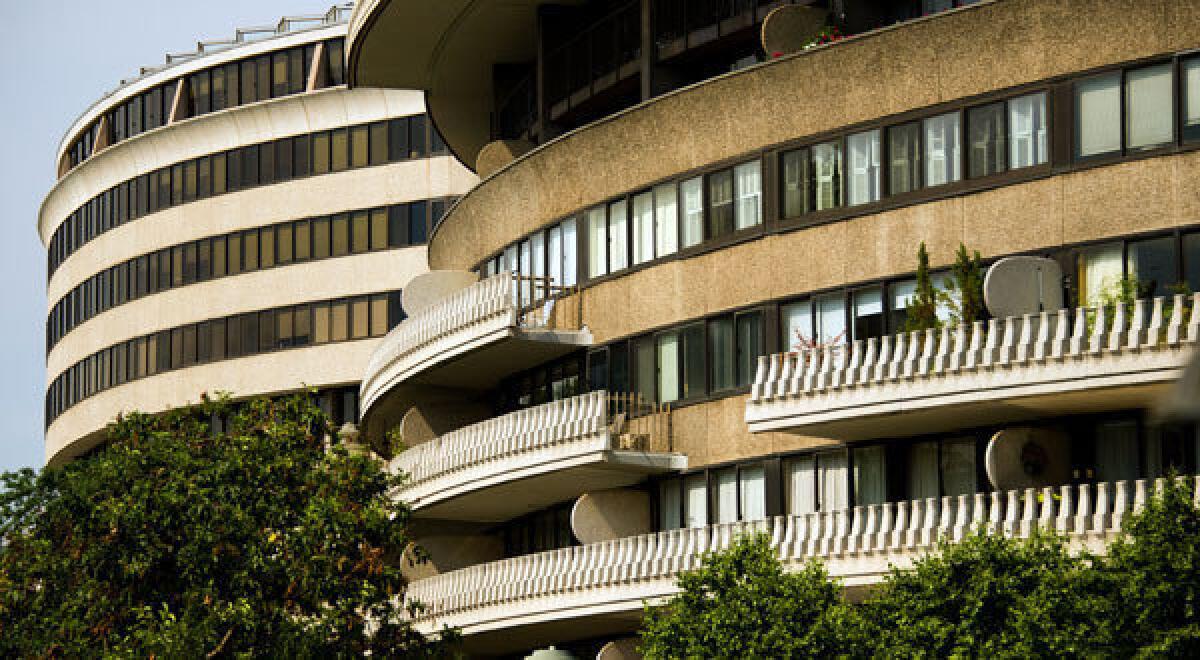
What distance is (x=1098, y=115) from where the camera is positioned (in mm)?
34156

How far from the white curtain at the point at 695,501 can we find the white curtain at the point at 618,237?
5135 mm

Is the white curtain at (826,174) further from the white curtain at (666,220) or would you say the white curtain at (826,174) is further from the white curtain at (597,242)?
the white curtain at (597,242)

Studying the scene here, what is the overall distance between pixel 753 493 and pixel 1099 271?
879cm

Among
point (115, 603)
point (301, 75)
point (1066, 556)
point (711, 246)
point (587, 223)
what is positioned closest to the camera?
point (1066, 556)

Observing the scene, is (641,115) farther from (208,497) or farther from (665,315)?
(208,497)

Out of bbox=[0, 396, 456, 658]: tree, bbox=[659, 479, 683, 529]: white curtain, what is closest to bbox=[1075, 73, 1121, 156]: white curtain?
bbox=[659, 479, 683, 529]: white curtain

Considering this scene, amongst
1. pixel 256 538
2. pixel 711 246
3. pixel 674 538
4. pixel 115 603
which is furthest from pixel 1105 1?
pixel 115 603

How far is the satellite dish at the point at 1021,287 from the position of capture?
3294cm

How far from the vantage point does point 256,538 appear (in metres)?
37.5

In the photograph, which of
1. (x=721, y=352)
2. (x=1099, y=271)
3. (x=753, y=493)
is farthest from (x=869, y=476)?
(x=1099, y=271)

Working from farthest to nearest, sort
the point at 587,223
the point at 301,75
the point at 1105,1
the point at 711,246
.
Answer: the point at 301,75
the point at 587,223
the point at 711,246
the point at 1105,1

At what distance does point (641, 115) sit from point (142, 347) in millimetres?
37942

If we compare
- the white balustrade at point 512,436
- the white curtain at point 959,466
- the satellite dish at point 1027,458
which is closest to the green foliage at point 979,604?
the satellite dish at point 1027,458

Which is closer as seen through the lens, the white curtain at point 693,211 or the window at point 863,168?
the window at point 863,168
